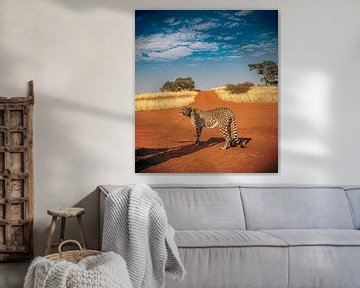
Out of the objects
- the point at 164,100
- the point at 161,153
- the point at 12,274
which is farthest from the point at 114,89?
the point at 12,274

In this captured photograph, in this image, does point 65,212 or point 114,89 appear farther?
point 114,89

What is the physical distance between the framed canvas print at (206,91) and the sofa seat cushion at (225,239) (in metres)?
0.79

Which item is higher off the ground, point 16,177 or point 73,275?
point 16,177

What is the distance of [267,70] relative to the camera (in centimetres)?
432

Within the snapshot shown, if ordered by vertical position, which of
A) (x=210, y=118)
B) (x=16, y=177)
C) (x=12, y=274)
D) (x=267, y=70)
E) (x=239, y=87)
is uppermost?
(x=267, y=70)

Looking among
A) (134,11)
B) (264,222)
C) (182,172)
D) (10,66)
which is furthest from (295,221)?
(10,66)

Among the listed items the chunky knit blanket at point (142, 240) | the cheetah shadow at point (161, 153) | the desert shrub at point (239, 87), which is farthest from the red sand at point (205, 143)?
the chunky knit blanket at point (142, 240)

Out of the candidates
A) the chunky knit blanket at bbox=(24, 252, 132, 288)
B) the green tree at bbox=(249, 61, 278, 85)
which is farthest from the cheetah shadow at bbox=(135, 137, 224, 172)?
the chunky knit blanket at bbox=(24, 252, 132, 288)

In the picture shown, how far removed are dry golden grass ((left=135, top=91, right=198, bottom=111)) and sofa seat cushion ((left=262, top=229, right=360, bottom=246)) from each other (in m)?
1.29

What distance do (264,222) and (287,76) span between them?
127cm

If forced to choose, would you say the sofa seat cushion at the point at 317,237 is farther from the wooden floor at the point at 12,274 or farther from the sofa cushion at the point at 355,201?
the wooden floor at the point at 12,274

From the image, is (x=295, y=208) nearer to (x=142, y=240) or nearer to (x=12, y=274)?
(x=142, y=240)

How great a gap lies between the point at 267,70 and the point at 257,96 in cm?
24

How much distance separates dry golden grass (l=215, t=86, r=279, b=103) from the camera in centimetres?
431
